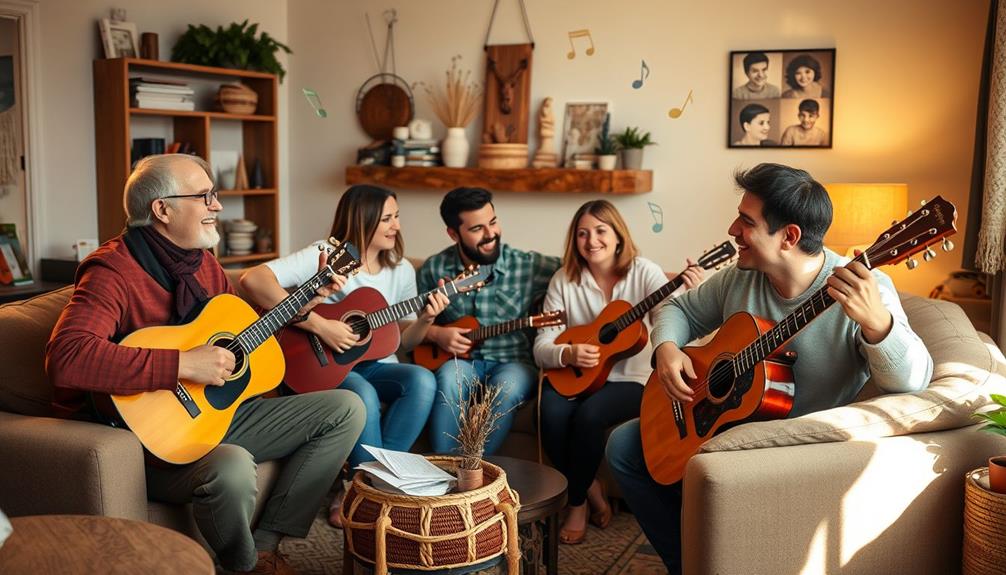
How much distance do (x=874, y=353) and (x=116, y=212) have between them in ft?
12.6

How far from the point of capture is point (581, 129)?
531cm

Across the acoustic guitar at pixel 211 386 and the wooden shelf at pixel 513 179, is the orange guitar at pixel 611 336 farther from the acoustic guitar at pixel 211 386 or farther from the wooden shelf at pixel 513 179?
the wooden shelf at pixel 513 179

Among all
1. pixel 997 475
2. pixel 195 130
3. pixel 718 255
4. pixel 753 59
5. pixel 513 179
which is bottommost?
pixel 997 475

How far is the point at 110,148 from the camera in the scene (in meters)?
4.89

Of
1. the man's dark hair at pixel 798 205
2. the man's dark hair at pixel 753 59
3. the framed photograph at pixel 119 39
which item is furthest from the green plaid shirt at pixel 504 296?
the framed photograph at pixel 119 39

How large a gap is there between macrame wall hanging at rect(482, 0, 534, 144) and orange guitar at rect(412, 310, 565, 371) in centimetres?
210

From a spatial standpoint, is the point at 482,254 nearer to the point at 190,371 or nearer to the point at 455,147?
the point at 190,371

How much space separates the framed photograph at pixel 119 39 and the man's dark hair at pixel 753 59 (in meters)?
2.94

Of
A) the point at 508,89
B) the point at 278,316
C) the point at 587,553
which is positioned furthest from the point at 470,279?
the point at 508,89

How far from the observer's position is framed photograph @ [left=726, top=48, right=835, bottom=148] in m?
4.81

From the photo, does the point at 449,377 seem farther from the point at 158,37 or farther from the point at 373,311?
the point at 158,37

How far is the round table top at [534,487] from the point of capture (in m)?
2.41

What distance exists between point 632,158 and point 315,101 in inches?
78.4

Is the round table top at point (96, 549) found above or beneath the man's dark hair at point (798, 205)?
beneath
